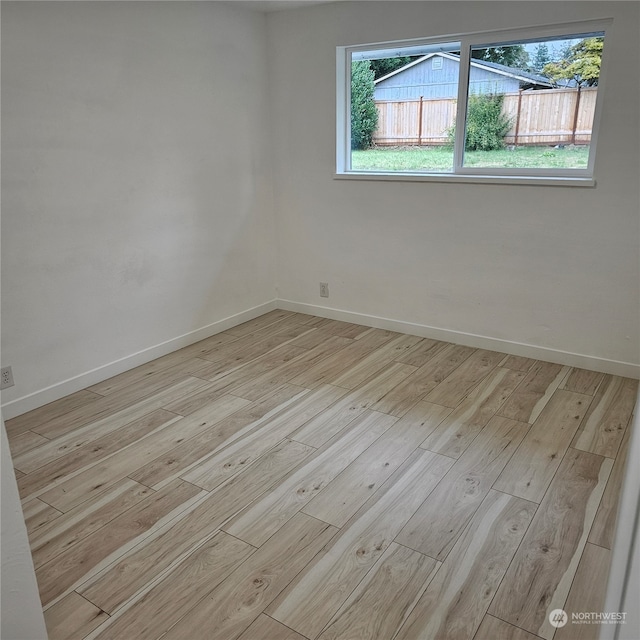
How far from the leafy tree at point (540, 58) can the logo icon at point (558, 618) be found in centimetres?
296

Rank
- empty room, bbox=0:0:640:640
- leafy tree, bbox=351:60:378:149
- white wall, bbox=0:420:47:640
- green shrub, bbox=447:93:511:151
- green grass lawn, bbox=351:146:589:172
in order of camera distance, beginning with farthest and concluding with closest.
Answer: leafy tree, bbox=351:60:378:149 < green shrub, bbox=447:93:511:151 < green grass lawn, bbox=351:146:589:172 < empty room, bbox=0:0:640:640 < white wall, bbox=0:420:47:640

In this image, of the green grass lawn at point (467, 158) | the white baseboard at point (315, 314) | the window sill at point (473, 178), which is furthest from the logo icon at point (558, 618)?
the green grass lawn at point (467, 158)

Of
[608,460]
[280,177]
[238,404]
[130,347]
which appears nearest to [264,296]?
[280,177]

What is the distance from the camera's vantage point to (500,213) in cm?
357

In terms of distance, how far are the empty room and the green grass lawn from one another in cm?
2

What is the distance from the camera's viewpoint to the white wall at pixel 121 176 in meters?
2.88

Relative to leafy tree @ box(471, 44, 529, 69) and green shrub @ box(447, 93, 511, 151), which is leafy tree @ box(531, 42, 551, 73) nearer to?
leafy tree @ box(471, 44, 529, 69)

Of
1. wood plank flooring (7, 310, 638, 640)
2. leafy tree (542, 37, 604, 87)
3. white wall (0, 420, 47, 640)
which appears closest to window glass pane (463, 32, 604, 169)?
leafy tree (542, 37, 604, 87)

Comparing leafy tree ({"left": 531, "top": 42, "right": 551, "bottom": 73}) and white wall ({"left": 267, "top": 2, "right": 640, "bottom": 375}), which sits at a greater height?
leafy tree ({"left": 531, "top": 42, "right": 551, "bottom": 73})

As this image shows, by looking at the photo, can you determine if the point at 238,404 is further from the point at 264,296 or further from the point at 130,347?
the point at 264,296

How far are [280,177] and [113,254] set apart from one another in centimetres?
163

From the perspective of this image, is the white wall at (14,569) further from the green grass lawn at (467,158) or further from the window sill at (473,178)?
the green grass lawn at (467,158)

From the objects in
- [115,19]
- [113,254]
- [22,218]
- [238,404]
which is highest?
[115,19]

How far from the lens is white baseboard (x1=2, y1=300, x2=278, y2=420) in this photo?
10.1 ft
